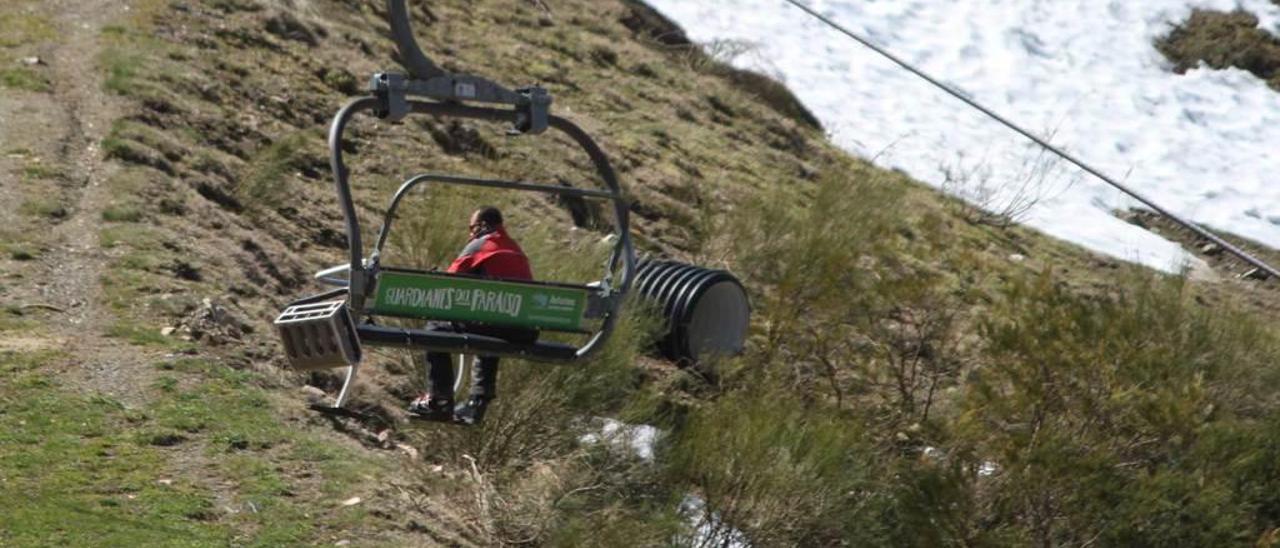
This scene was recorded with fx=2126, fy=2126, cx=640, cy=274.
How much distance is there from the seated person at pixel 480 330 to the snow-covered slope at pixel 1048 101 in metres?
19.0

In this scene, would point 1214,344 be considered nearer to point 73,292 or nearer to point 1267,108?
point 73,292

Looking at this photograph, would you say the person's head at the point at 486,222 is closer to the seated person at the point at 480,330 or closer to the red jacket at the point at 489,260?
the seated person at the point at 480,330

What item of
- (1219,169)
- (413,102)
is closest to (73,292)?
(413,102)

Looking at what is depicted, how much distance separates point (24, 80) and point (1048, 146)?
16910 millimetres

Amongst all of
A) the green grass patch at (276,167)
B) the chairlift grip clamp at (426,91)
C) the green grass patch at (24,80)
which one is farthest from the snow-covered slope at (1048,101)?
the chairlift grip clamp at (426,91)

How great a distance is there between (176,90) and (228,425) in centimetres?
875

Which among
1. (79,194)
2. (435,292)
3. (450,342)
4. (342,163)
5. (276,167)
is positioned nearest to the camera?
(342,163)

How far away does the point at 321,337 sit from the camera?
1087cm

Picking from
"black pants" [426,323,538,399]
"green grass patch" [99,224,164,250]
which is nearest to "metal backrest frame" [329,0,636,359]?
"black pants" [426,323,538,399]

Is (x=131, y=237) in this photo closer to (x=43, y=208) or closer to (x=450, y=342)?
(x=43, y=208)

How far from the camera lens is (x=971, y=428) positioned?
56.7 feet

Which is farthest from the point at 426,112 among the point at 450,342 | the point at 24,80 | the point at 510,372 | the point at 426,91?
the point at 24,80

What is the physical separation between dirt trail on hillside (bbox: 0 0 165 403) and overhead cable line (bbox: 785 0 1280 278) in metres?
14.0

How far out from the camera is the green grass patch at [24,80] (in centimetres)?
2202
